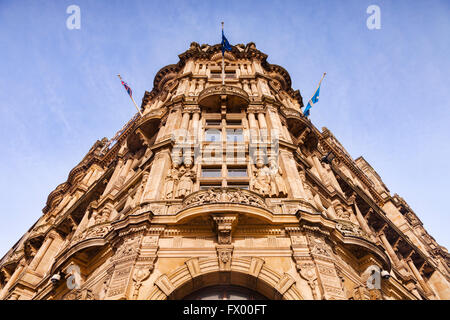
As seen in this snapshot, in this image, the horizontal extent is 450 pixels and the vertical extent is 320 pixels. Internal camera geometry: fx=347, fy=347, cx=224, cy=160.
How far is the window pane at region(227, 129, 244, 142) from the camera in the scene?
22750 millimetres

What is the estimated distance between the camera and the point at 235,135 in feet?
76.5

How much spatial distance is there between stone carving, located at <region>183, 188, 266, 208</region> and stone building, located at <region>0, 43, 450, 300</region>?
62mm

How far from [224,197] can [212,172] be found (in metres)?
4.88

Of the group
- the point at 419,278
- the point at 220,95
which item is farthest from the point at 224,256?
the point at 419,278

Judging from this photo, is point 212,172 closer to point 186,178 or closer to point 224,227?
point 186,178

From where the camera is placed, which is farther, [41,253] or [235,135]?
[41,253]

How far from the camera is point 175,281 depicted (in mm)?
13188

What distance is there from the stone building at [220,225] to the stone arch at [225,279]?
4 cm

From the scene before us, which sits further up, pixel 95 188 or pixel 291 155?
pixel 95 188

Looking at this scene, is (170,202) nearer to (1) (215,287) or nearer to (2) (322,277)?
(1) (215,287)

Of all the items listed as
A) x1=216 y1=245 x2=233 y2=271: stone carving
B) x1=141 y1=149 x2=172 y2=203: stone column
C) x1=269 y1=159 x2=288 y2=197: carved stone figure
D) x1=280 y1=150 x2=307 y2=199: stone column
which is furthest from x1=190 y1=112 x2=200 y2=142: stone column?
x1=216 y1=245 x2=233 y2=271: stone carving
